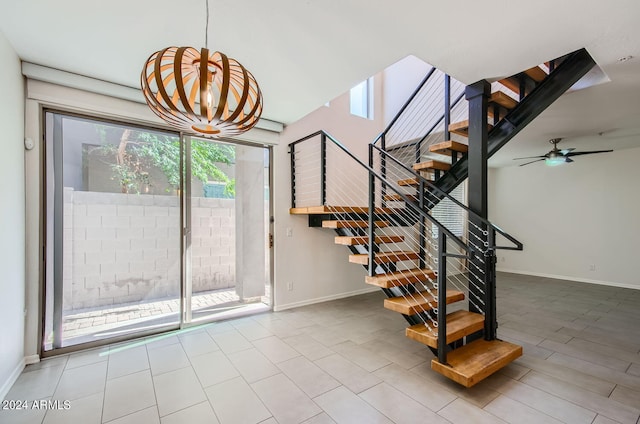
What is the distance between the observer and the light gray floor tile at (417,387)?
192 cm

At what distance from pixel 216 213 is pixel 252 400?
2.17 meters

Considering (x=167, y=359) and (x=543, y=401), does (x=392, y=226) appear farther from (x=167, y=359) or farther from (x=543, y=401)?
(x=167, y=359)

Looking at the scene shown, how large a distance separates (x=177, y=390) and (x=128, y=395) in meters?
0.33

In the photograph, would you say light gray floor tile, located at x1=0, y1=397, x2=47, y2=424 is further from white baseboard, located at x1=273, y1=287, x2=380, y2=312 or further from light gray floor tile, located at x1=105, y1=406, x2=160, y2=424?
white baseboard, located at x1=273, y1=287, x2=380, y2=312

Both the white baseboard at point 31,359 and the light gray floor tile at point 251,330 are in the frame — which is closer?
the white baseboard at point 31,359

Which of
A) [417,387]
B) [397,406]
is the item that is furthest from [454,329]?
[397,406]

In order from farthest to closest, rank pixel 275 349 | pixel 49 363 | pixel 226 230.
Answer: pixel 226 230 < pixel 275 349 < pixel 49 363

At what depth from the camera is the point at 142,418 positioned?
1.78 meters

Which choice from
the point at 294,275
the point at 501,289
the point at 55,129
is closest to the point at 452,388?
the point at 294,275

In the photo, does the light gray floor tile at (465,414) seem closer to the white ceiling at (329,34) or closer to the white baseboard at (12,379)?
the white ceiling at (329,34)

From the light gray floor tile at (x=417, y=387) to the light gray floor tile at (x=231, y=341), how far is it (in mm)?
1346

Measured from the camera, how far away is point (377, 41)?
2002 millimetres

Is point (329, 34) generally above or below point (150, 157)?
above

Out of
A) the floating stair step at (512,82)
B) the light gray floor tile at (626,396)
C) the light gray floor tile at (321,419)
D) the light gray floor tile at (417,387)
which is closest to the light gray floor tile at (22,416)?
the light gray floor tile at (321,419)
